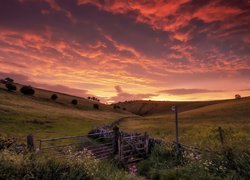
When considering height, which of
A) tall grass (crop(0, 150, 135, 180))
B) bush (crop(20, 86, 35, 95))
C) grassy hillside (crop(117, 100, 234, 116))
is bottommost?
grassy hillside (crop(117, 100, 234, 116))

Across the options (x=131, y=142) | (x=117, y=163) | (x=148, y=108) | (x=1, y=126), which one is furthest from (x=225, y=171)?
(x=148, y=108)

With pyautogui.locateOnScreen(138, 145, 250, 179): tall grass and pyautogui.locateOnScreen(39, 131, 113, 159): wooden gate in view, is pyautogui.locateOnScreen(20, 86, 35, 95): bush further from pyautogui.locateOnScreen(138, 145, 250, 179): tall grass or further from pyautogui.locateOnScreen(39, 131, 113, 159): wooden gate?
pyautogui.locateOnScreen(138, 145, 250, 179): tall grass

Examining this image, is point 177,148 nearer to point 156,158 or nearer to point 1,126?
point 156,158

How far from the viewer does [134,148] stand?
18703 mm

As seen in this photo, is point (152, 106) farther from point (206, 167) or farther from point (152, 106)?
point (206, 167)

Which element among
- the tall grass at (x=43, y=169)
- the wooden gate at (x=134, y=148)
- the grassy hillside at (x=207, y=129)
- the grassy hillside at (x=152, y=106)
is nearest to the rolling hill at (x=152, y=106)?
the grassy hillside at (x=152, y=106)

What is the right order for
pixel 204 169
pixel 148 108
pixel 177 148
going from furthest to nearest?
1. pixel 148 108
2. pixel 177 148
3. pixel 204 169

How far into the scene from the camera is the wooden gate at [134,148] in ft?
59.4

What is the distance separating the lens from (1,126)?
3086cm

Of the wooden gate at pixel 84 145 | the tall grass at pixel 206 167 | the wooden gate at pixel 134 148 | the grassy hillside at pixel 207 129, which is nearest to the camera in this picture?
the tall grass at pixel 206 167

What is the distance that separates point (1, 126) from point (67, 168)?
78.2 feet

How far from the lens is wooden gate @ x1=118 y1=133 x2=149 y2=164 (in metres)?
18.1

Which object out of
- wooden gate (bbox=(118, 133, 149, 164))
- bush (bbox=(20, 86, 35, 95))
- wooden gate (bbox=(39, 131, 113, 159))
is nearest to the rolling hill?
bush (bbox=(20, 86, 35, 95))

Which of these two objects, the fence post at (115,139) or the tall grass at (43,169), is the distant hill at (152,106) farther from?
the tall grass at (43,169)
